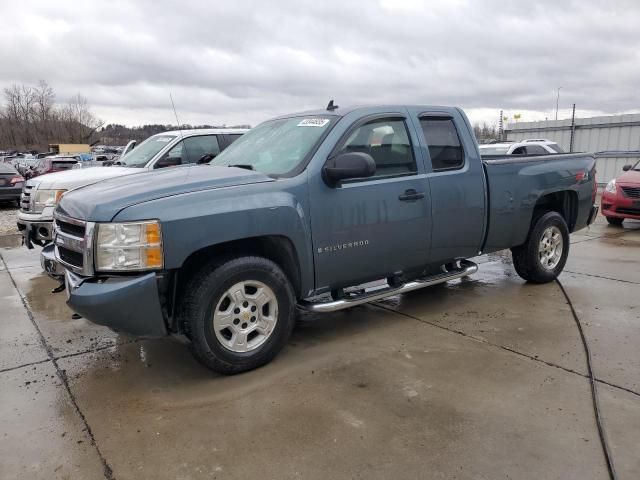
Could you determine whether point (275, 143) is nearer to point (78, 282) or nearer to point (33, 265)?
point (78, 282)

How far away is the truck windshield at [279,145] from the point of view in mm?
4203

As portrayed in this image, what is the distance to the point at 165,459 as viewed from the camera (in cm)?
283

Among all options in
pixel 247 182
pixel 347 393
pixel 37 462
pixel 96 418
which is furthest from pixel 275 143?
pixel 37 462

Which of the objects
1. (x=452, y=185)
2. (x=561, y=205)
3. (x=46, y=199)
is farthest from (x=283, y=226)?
(x=46, y=199)

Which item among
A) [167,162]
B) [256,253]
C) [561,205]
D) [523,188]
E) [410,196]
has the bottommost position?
[561,205]

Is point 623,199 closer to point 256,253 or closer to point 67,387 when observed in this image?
point 256,253

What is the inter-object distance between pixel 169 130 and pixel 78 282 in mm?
5965

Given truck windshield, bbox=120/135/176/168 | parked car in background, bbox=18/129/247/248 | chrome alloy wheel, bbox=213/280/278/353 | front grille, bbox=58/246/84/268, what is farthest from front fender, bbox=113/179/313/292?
truck windshield, bbox=120/135/176/168

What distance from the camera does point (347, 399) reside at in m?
3.44

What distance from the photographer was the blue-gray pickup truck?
3379 mm

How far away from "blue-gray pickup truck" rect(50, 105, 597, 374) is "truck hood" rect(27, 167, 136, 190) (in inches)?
118

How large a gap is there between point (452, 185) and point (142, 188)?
2.75 meters

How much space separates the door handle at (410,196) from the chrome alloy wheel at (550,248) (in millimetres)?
2211

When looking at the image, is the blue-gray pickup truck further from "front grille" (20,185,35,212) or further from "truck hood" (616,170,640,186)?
"truck hood" (616,170,640,186)
